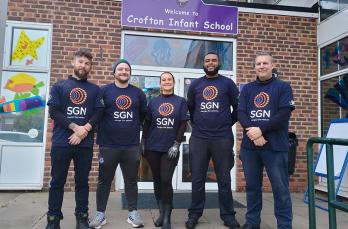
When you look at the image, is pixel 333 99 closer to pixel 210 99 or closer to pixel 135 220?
pixel 210 99

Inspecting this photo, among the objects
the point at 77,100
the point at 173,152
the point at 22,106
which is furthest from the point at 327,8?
the point at 22,106

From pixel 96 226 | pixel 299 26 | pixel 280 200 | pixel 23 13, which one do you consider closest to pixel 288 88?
pixel 280 200

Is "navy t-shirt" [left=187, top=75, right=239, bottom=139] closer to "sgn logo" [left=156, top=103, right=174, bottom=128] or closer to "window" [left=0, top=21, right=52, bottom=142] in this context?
"sgn logo" [left=156, top=103, right=174, bottom=128]

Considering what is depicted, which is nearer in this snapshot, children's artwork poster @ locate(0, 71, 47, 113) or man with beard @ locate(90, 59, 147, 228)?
man with beard @ locate(90, 59, 147, 228)

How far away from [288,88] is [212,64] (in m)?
0.91

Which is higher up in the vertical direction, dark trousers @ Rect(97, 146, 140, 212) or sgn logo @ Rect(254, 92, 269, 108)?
sgn logo @ Rect(254, 92, 269, 108)

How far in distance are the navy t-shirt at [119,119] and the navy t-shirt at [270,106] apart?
122cm

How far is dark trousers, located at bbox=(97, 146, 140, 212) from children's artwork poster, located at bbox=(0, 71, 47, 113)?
275 centimetres

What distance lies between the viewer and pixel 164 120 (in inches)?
165

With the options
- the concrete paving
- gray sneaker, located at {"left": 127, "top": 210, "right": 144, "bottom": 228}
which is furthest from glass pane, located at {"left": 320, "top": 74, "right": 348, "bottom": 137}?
gray sneaker, located at {"left": 127, "top": 210, "right": 144, "bottom": 228}

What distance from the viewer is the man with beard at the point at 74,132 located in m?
3.87

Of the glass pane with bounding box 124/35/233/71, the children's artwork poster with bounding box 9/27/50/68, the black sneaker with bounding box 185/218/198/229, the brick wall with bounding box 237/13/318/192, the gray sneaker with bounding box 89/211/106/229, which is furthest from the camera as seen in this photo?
the brick wall with bounding box 237/13/318/192

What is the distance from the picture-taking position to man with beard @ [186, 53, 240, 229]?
13.9 feet

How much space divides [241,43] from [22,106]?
4.11 m
